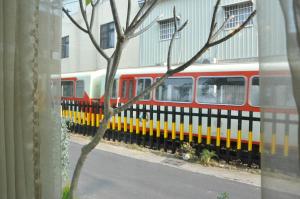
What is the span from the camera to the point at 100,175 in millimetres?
6141

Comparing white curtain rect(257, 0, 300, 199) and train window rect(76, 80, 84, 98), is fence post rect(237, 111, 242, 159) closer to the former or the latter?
white curtain rect(257, 0, 300, 199)

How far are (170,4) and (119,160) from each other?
728 centimetres

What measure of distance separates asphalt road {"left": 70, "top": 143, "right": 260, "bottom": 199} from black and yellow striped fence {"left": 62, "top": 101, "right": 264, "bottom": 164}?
98 cm

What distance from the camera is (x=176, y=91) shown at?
31.9 feet

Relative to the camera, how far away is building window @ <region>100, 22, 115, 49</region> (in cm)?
1577

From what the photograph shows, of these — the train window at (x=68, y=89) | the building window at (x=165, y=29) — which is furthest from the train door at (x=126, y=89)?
the train window at (x=68, y=89)

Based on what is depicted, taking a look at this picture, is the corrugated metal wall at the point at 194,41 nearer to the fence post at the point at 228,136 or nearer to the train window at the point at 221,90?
the train window at the point at 221,90

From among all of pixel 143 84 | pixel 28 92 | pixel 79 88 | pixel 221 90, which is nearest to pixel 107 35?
pixel 79 88

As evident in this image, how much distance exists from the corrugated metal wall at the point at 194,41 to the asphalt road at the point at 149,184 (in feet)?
16.5

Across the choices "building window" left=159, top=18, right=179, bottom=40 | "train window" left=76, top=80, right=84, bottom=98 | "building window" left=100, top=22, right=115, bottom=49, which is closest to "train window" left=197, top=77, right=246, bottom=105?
"building window" left=159, top=18, right=179, bottom=40

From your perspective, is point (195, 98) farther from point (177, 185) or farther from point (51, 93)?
point (51, 93)

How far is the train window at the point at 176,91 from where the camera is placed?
935 centimetres

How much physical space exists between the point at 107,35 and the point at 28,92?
49.2ft

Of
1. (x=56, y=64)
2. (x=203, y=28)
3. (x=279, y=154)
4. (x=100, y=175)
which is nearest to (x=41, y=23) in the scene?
(x=56, y=64)
